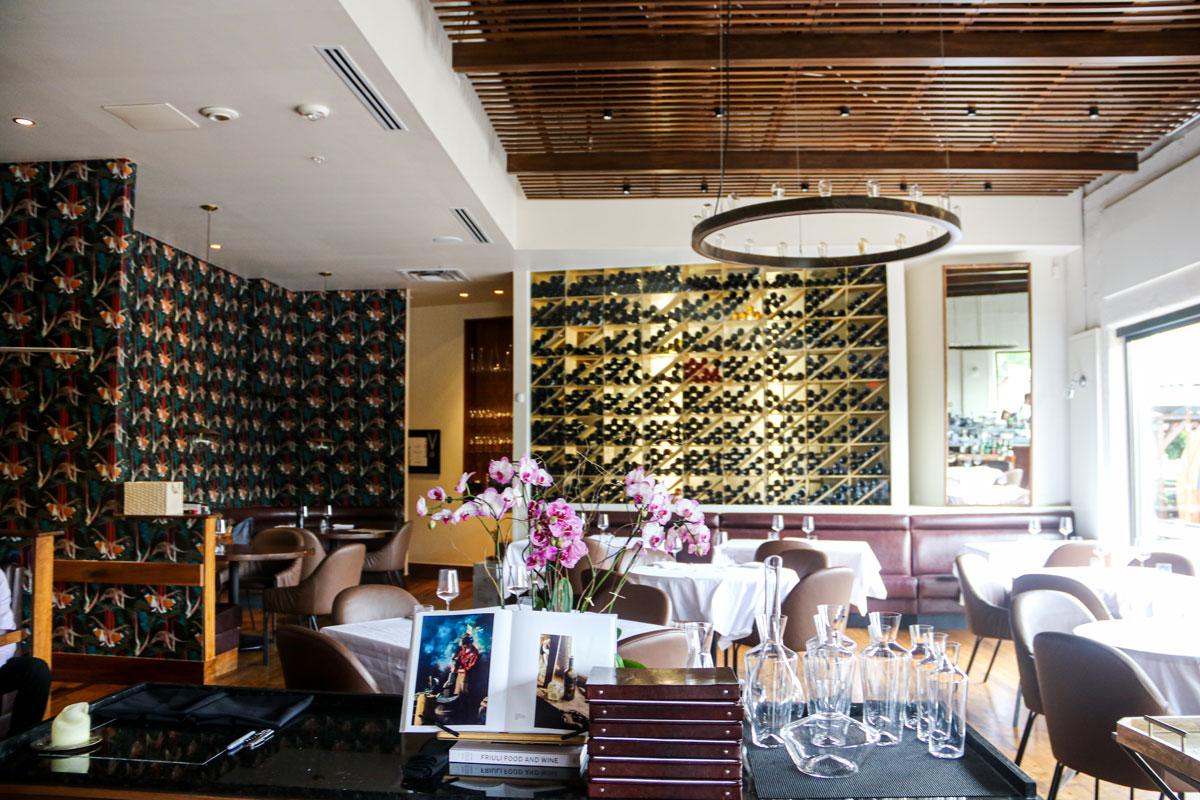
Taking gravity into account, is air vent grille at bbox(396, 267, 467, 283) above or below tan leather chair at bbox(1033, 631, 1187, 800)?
above

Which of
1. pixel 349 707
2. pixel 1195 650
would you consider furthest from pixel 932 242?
pixel 349 707

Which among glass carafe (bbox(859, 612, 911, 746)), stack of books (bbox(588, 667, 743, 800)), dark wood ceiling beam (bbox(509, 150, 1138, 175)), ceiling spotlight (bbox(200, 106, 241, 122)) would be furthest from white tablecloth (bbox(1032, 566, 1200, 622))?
ceiling spotlight (bbox(200, 106, 241, 122))

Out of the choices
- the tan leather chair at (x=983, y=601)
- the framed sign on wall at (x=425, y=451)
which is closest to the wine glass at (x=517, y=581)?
the tan leather chair at (x=983, y=601)

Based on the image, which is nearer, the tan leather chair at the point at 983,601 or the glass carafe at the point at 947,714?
the glass carafe at the point at 947,714

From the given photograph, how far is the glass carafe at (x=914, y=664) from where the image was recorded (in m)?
1.85

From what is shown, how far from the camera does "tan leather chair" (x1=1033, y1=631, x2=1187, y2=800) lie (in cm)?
287

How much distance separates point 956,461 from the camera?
849cm

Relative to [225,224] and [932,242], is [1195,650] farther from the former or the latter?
[225,224]

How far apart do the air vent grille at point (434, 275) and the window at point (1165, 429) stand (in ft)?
19.8

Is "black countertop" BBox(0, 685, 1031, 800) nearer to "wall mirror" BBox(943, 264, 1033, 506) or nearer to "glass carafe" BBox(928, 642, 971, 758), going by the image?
"glass carafe" BBox(928, 642, 971, 758)

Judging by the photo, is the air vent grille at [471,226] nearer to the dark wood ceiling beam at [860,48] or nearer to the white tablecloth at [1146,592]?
the dark wood ceiling beam at [860,48]

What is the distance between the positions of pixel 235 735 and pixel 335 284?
8.31 meters

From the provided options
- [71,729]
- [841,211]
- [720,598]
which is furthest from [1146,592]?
[71,729]

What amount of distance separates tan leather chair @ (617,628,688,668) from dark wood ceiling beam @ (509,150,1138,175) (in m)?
4.95
